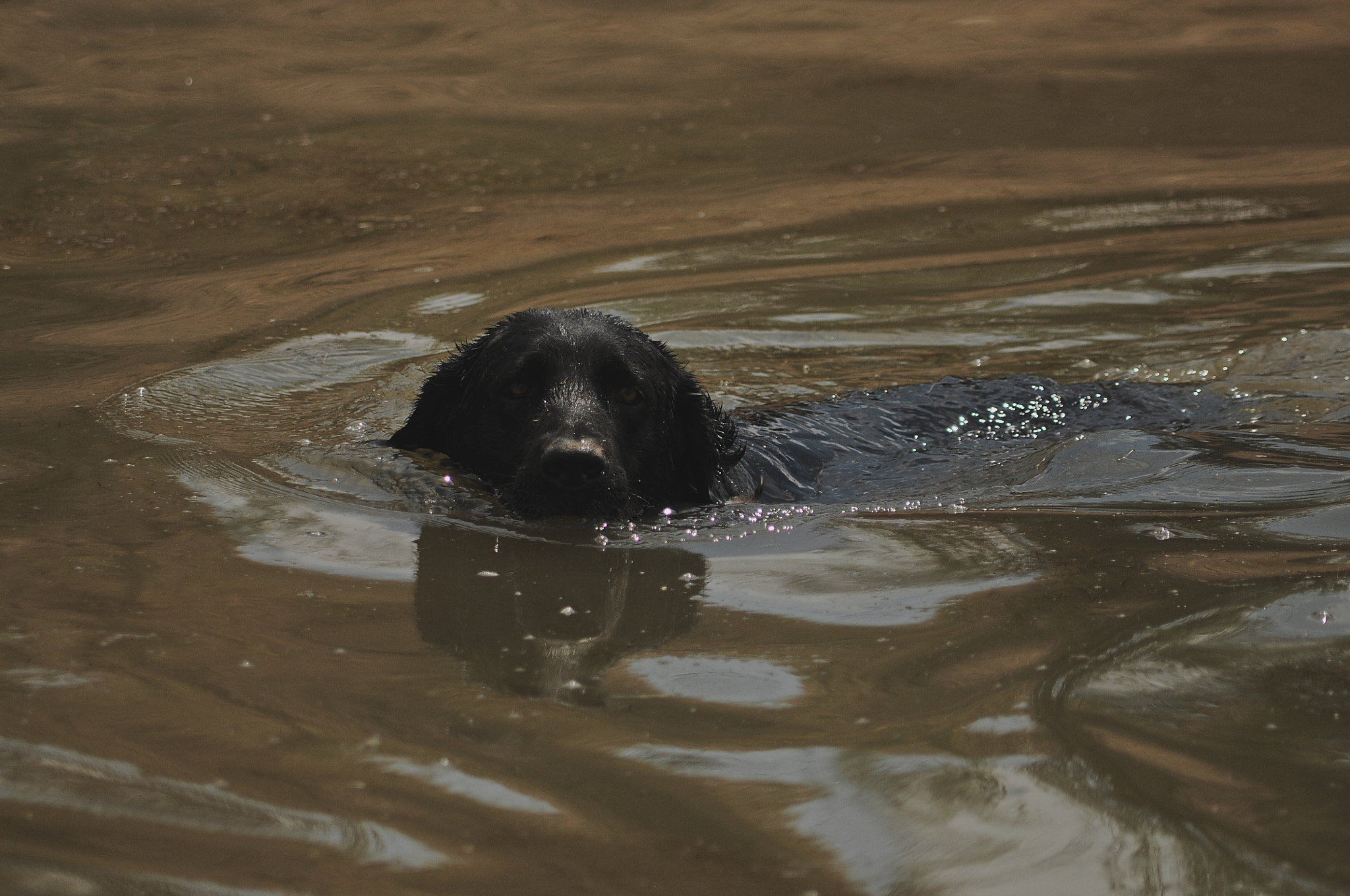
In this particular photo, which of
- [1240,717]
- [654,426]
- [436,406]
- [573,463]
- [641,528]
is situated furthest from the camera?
Result: [436,406]

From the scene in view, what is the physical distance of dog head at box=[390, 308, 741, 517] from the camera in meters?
4.87

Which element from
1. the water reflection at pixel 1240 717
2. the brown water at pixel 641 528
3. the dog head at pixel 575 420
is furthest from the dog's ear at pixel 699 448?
the water reflection at pixel 1240 717

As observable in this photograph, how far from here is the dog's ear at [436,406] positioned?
5.77 meters

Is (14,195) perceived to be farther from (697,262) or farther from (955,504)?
(955,504)

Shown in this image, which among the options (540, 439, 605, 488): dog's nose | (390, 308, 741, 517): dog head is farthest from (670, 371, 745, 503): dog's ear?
(540, 439, 605, 488): dog's nose

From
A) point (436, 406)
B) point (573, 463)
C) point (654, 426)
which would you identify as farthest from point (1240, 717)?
point (436, 406)

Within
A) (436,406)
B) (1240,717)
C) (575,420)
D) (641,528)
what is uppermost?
(575,420)

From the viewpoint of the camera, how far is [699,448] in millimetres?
5656

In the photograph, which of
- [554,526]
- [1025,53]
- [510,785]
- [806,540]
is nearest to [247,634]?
[510,785]

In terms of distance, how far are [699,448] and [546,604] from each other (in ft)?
5.77

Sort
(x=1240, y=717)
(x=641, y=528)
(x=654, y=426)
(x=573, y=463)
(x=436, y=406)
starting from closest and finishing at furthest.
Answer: (x=1240, y=717), (x=573, y=463), (x=641, y=528), (x=654, y=426), (x=436, y=406)

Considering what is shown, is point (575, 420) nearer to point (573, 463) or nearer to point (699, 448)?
point (573, 463)

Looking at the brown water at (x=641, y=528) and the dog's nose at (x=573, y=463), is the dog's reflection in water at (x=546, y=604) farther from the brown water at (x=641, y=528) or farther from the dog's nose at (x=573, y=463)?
the dog's nose at (x=573, y=463)

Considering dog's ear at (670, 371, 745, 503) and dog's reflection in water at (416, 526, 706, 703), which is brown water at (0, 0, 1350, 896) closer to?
dog's reflection in water at (416, 526, 706, 703)
